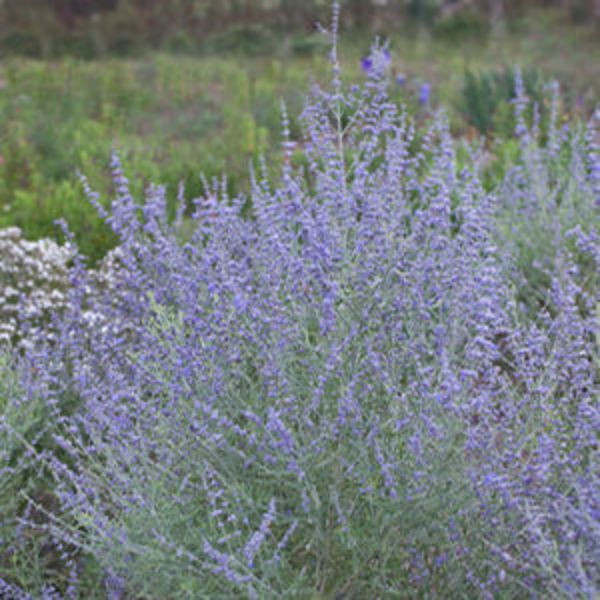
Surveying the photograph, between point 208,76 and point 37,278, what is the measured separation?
18.2ft

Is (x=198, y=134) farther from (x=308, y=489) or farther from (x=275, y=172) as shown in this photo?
(x=308, y=489)

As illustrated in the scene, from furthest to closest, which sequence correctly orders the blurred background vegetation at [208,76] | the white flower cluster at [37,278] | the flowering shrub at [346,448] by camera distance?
1. the blurred background vegetation at [208,76]
2. the white flower cluster at [37,278]
3. the flowering shrub at [346,448]

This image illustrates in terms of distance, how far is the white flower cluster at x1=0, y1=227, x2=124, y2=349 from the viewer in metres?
4.11

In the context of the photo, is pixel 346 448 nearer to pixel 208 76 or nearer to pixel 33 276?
pixel 33 276

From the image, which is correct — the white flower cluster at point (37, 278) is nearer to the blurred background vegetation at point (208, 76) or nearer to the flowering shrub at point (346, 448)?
the blurred background vegetation at point (208, 76)

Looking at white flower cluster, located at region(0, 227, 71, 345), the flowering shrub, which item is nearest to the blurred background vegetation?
white flower cluster, located at region(0, 227, 71, 345)

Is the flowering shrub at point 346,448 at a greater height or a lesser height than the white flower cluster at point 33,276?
greater

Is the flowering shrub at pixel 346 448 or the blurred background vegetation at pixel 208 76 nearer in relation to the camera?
the flowering shrub at pixel 346 448

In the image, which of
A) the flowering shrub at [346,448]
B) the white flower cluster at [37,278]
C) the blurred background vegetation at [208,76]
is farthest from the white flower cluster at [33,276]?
the flowering shrub at [346,448]

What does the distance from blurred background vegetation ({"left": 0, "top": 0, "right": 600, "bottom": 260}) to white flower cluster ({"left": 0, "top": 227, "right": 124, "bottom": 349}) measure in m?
0.34

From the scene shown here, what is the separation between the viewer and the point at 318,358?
2328mm

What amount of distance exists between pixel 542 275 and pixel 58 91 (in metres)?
5.66

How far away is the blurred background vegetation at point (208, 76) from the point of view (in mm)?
5668

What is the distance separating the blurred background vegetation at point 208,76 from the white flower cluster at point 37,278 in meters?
0.34
